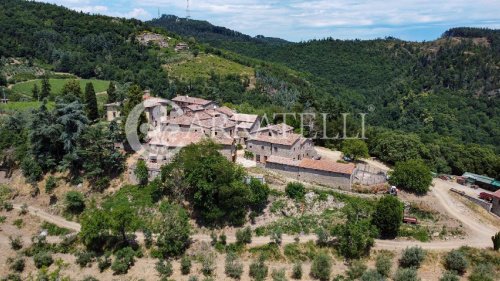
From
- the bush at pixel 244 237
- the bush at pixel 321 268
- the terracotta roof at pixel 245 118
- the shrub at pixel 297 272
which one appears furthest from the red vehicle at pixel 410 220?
the terracotta roof at pixel 245 118

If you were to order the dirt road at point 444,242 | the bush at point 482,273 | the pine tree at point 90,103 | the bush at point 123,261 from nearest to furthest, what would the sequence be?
the bush at point 482,273 < the bush at point 123,261 < the dirt road at point 444,242 < the pine tree at point 90,103

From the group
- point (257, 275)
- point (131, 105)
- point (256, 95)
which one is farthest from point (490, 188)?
point (256, 95)

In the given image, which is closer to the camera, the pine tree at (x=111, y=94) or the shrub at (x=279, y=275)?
the shrub at (x=279, y=275)

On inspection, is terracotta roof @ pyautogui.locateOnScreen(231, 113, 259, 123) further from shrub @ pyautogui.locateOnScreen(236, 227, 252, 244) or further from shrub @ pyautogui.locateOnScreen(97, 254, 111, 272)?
shrub @ pyautogui.locateOnScreen(97, 254, 111, 272)

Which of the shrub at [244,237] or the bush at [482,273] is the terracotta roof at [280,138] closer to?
the shrub at [244,237]

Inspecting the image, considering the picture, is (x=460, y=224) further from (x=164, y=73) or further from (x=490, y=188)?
(x=164, y=73)

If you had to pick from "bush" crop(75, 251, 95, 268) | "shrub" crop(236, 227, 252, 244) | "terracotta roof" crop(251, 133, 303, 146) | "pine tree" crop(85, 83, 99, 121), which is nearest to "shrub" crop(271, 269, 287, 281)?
"shrub" crop(236, 227, 252, 244)
